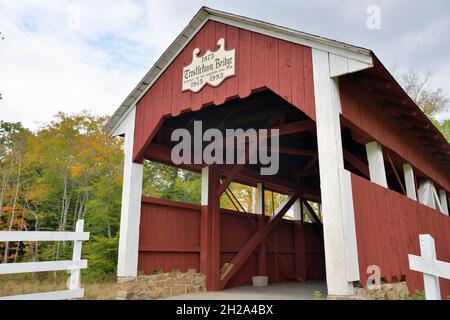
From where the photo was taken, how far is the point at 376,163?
538cm

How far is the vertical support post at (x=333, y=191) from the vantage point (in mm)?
3742

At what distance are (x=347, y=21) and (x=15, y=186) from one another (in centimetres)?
1623

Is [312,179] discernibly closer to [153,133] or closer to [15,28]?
[153,133]

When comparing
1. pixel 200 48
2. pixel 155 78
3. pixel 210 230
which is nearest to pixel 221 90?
pixel 200 48

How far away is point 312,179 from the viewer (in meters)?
11.1

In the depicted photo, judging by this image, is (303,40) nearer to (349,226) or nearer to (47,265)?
(349,226)

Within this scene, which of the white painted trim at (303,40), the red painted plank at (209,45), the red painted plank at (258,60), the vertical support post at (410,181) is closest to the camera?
the white painted trim at (303,40)

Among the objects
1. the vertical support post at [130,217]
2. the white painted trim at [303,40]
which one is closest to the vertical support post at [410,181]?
the white painted trim at [303,40]

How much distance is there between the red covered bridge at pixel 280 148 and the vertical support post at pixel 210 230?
2 centimetres

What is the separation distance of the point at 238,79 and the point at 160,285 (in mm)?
Result: 3843

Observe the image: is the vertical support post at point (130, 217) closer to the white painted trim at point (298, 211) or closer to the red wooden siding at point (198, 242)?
the red wooden siding at point (198, 242)

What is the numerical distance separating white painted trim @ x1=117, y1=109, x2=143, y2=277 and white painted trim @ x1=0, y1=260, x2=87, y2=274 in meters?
1.52

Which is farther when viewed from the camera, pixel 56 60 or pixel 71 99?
pixel 71 99

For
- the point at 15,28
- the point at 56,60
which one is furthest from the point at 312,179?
the point at 56,60
